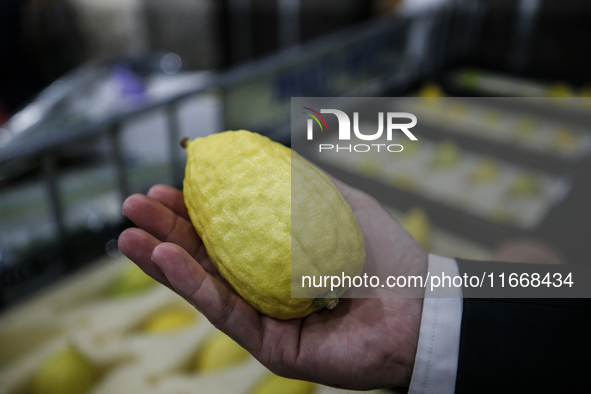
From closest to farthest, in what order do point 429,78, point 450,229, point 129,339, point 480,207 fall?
point 129,339 < point 450,229 < point 480,207 < point 429,78

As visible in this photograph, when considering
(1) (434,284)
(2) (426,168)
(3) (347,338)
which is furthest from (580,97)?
(3) (347,338)

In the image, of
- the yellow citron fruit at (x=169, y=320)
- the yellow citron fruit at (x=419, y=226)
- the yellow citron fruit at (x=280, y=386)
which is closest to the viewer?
the yellow citron fruit at (x=280, y=386)

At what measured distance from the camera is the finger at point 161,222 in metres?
0.68

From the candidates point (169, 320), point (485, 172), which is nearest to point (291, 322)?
point (169, 320)

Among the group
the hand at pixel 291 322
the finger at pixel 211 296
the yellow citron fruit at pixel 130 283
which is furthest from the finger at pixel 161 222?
the yellow citron fruit at pixel 130 283

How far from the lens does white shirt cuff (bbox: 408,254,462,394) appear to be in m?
0.64

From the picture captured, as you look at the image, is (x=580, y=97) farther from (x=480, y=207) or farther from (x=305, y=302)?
(x=305, y=302)

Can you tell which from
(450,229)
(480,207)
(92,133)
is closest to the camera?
(92,133)

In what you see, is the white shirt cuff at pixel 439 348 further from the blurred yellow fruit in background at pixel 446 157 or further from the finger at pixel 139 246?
the blurred yellow fruit in background at pixel 446 157

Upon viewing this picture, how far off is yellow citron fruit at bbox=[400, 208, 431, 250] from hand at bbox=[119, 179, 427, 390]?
0.59 m

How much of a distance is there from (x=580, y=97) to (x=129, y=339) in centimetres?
278

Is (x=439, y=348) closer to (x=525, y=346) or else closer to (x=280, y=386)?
(x=525, y=346)

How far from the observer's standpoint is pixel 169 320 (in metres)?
0.99

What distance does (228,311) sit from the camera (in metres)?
0.61
